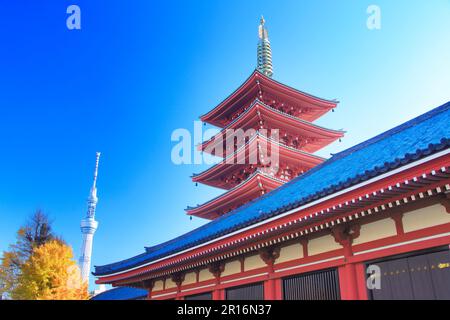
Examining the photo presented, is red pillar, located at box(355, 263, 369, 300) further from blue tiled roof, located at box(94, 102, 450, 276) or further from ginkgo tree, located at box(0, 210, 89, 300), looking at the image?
ginkgo tree, located at box(0, 210, 89, 300)

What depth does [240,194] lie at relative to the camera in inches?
877

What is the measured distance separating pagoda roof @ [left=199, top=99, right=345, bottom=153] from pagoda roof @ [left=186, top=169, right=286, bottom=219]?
13.7 feet

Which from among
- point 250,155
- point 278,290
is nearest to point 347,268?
point 278,290

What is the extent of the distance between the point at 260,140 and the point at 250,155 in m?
1.79

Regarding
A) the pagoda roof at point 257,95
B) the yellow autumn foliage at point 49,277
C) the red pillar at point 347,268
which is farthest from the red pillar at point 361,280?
the yellow autumn foliage at point 49,277

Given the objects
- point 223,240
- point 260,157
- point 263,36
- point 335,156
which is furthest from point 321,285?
point 263,36

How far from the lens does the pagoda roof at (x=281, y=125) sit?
22.6 m

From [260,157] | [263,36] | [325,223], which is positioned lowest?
[325,223]

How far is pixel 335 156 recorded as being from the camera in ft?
47.9

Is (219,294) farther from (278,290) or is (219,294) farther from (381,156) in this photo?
(381,156)

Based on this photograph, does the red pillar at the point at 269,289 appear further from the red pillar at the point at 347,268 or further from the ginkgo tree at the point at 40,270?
the ginkgo tree at the point at 40,270

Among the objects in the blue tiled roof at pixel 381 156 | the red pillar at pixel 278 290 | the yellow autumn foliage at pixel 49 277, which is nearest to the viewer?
the blue tiled roof at pixel 381 156
